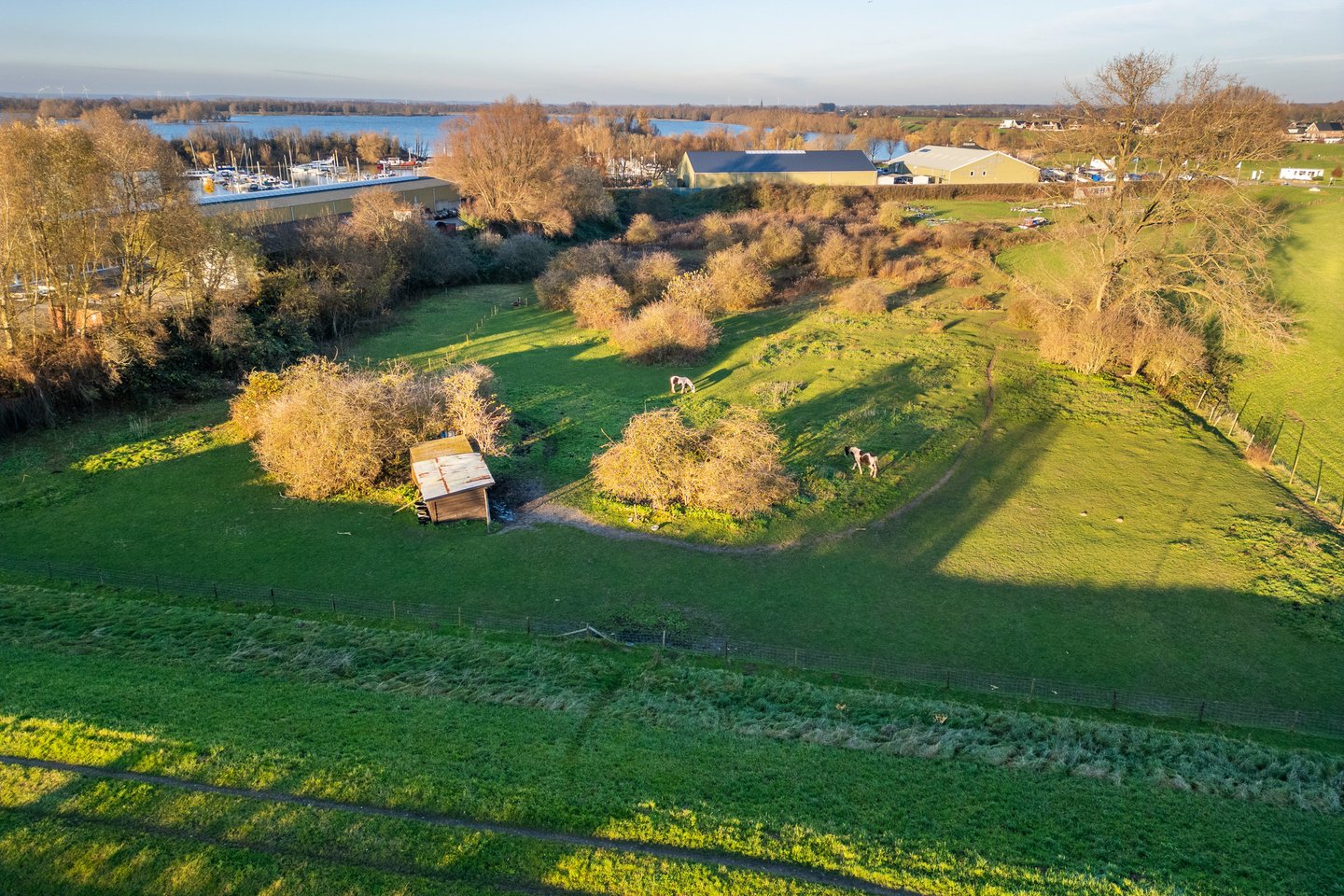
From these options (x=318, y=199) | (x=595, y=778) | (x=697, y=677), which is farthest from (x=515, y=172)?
(x=595, y=778)

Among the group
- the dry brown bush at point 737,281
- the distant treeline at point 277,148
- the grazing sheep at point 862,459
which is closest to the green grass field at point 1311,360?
the grazing sheep at point 862,459

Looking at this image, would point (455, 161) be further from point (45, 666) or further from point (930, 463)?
point (45, 666)

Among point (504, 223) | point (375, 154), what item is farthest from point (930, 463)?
point (375, 154)

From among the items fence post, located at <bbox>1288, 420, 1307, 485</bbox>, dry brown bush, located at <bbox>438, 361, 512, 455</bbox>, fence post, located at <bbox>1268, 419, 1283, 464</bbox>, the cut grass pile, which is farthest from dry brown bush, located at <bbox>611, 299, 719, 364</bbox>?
fence post, located at <bbox>1288, 420, 1307, 485</bbox>

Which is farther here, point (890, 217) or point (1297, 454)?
point (890, 217)

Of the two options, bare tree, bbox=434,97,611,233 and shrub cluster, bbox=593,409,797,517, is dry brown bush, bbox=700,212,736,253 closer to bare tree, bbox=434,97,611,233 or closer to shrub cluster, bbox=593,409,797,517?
bare tree, bbox=434,97,611,233

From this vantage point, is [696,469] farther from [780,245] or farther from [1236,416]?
[780,245]
